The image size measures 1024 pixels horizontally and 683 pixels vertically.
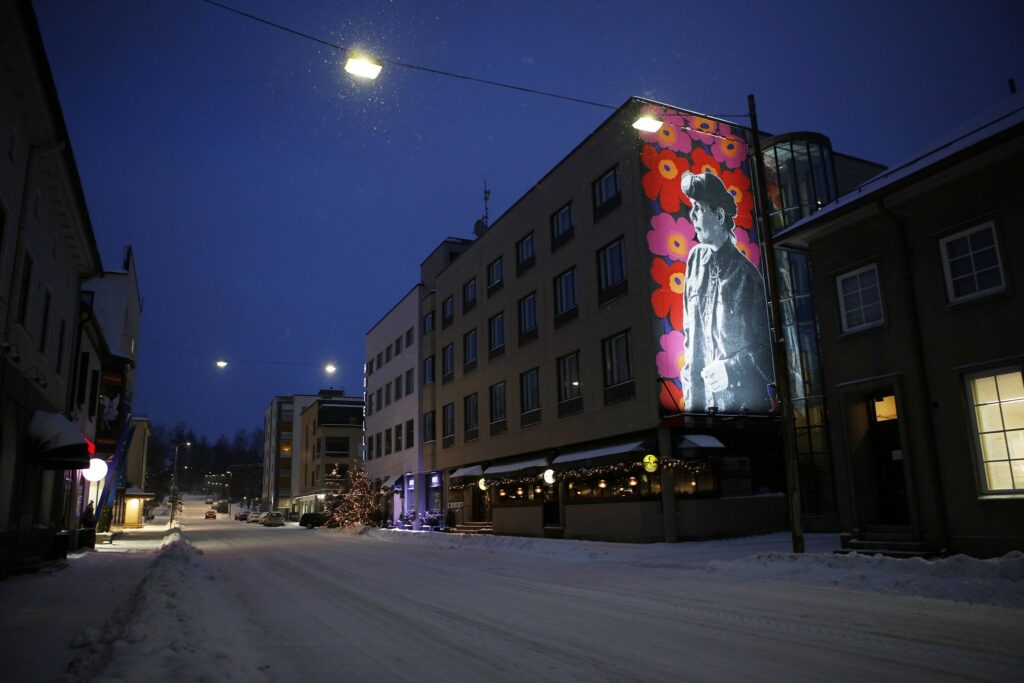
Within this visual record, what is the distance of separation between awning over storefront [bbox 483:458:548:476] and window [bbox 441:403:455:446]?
634cm

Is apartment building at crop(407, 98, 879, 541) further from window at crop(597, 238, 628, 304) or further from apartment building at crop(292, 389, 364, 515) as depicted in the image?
apartment building at crop(292, 389, 364, 515)

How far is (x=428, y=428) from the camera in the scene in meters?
Answer: 44.7

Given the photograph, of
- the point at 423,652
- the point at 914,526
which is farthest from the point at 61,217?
the point at 914,526

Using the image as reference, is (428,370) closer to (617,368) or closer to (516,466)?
(516,466)

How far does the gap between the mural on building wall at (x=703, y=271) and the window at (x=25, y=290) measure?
17.3m

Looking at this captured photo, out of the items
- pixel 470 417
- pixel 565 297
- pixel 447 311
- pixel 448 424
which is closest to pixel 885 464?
pixel 565 297

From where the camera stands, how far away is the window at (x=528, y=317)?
32312 millimetres

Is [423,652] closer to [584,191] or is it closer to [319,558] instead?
[319,558]

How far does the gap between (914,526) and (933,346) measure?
3.55m

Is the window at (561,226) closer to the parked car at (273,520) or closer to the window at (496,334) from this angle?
the window at (496,334)

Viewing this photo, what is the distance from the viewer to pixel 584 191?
28.4 meters

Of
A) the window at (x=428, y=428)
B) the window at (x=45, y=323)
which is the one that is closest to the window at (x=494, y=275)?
the window at (x=428, y=428)

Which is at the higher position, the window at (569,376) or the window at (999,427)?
the window at (569,376)

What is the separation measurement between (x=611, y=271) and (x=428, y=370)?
21.7 m
